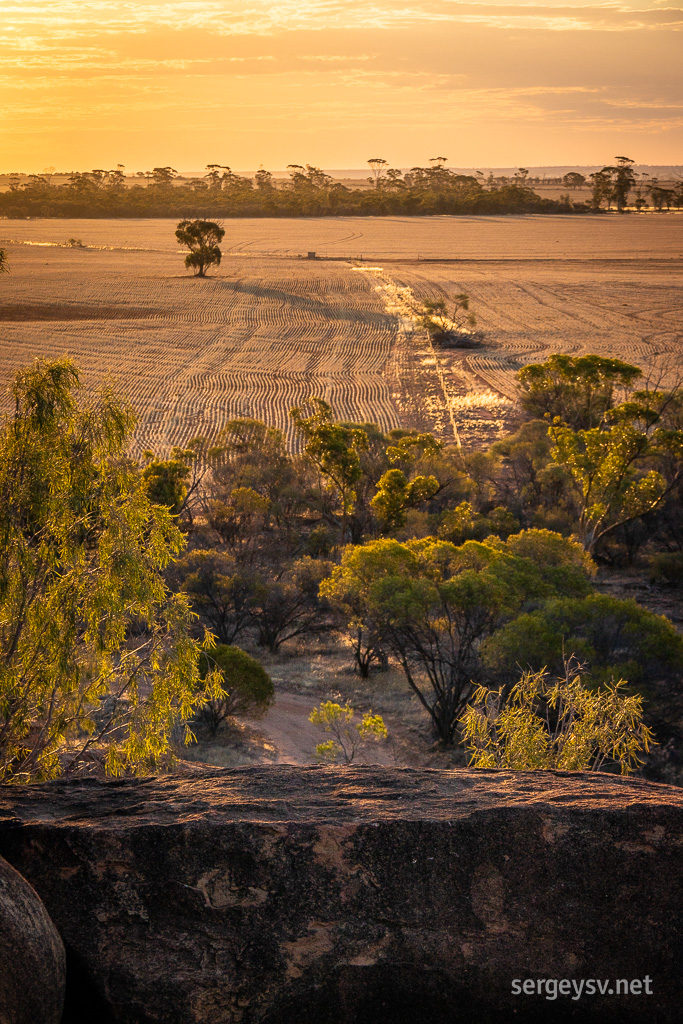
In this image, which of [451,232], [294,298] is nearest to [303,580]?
[294,298]

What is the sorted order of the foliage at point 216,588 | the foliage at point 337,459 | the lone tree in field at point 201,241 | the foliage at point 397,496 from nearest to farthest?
the foliage at point 216,588 → the foliage at point 397,496 → the foliage at point 337,459 → the lone tree in field at point 201,241

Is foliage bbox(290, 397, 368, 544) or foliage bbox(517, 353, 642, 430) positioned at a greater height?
foliage bbox(517, 353, 642, 430)

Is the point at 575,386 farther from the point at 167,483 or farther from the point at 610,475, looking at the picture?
the point at 167,483

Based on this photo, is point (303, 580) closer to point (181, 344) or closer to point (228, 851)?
point (228, 851)

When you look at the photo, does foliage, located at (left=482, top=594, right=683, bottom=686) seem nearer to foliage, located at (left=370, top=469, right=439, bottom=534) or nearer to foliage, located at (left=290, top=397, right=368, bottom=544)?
foliage, located at (left=370, top=469, right=439, bottom=534)

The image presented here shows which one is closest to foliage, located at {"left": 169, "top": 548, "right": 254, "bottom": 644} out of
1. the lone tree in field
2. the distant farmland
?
the distant farmland

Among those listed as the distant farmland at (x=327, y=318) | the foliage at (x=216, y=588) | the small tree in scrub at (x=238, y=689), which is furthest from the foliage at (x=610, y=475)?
the small tree in scrub at (x=238, y=689)

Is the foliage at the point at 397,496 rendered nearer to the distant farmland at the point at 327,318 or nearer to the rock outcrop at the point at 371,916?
the distant farmland at the point at 327,318
